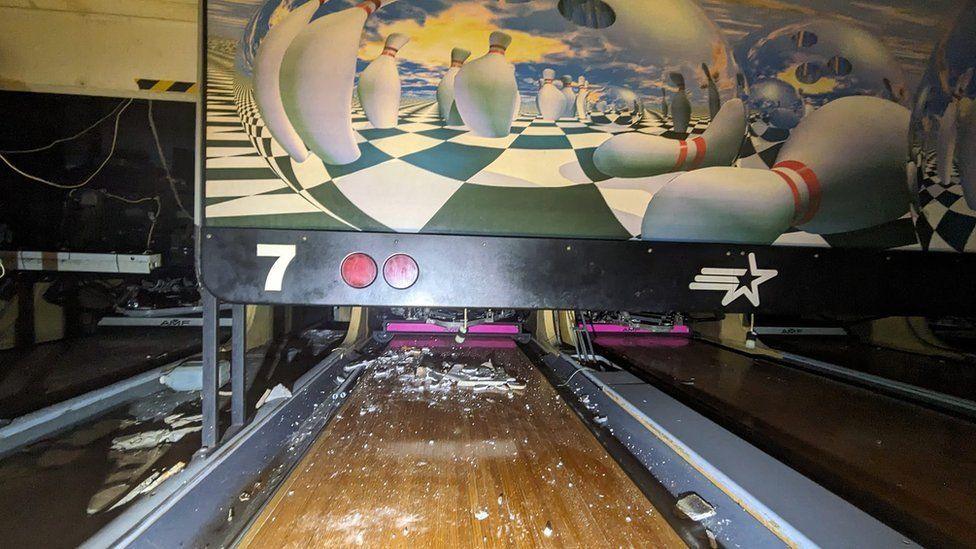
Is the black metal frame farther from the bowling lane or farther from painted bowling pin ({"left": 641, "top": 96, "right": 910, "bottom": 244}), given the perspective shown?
the bowling lane

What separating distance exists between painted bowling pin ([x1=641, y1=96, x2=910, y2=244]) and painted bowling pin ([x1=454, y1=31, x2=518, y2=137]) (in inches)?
18.1

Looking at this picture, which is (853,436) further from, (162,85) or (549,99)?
(162,85)

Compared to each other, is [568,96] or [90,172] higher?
[90,172]

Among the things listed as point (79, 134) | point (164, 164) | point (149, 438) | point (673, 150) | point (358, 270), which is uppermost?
point (79, 134)

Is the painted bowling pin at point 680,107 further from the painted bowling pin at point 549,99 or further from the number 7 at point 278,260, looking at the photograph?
the number 7 at point 278,260

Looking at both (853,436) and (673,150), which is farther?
(853,436)

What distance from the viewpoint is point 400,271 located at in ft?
3.39

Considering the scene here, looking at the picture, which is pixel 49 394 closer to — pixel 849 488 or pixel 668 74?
pixel 668 74

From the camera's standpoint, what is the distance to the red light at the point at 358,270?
102 cm

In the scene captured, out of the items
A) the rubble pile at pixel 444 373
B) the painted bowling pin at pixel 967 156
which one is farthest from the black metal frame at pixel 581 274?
the rubble pile at pixel 444 373

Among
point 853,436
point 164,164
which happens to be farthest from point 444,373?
point 164,164

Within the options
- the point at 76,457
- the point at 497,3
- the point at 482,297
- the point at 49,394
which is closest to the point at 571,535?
the point at 482,297

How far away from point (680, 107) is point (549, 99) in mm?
360

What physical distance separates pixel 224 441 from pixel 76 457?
1063mm
